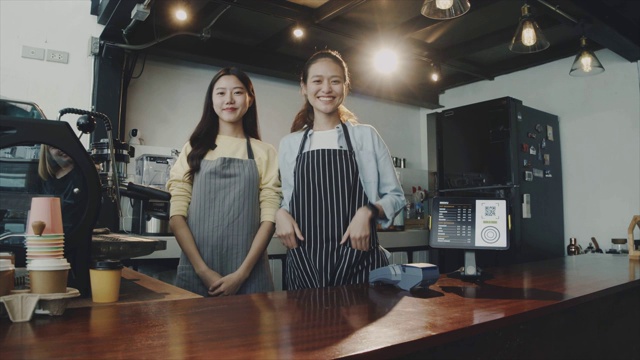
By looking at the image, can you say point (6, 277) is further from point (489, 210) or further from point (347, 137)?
point (489, 210)

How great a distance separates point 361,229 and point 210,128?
722mm

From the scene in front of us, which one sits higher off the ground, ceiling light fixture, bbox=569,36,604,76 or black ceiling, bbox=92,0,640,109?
black ceiling, bbox=92,0,640,109

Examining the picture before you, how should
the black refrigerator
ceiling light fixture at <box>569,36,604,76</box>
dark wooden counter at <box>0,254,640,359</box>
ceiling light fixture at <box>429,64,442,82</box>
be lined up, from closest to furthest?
dark wooden counter at <box>0,254,640,359</box> → ceiling light fixture at <box>569,36,604,76</box> → the black refrigerator → ceiling light fixture at <box>429,64,442,82</box>

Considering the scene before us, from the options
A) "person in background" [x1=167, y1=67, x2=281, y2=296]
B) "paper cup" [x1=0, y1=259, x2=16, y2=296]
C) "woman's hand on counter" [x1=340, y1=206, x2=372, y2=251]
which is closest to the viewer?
"paper cup" [x1=0, y1=259, x2=16, y2=296]

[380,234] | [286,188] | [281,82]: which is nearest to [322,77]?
[286,188]

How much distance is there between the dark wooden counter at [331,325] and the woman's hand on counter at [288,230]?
36cm

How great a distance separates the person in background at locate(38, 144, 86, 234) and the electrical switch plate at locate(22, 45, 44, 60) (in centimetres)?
259

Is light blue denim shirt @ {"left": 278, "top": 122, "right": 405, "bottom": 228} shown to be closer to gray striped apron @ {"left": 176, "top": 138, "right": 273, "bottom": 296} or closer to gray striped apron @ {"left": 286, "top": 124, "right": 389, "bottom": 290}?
gray striped apron @ {"left": 286, "top": 124, "right": 389, "bottom": 290}

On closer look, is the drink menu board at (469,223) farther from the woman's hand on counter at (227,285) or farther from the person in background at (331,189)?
the woman's hand on counter at (227,285)

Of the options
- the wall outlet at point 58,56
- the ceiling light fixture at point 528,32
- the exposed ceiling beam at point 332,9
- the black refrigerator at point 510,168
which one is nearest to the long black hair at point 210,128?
the exposed ceiling beam at point 332,9

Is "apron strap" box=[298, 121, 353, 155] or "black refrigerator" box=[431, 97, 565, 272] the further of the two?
"black refrigerator" box=[431, 97, 565, 272]

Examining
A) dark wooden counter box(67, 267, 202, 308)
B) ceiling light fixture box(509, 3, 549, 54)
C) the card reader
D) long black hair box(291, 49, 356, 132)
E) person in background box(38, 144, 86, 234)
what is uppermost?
ceiling light fixture box(509, 3, 549, 54)

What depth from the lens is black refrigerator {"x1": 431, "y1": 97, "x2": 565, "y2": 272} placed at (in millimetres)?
4070

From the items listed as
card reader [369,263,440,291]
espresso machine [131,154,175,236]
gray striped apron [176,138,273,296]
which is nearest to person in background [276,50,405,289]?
gray striped apron [176,138,273,296]
